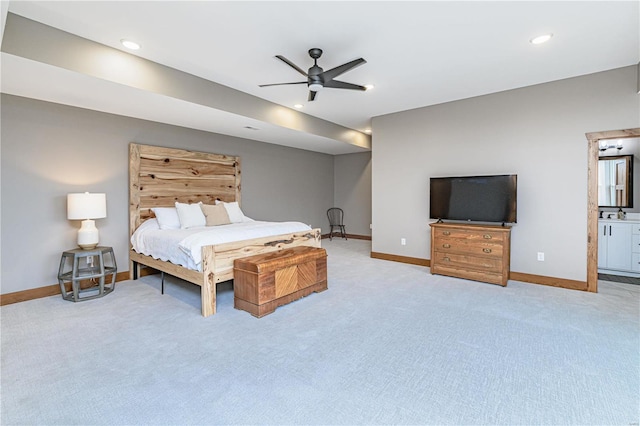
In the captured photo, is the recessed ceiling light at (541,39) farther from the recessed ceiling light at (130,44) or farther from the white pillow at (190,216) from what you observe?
the white pillow at (190,216)

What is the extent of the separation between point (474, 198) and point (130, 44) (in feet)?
14.7

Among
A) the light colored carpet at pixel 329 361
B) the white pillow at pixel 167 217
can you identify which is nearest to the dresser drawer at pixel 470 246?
the light colored carpet at pixel 329 361

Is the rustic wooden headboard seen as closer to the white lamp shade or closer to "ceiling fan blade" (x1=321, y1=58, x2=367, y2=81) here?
the white lamp shade

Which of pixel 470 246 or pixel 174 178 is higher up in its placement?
pixel 174 178

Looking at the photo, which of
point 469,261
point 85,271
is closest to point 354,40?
point 469,261

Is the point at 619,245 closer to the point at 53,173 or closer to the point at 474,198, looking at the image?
the point at 474,198

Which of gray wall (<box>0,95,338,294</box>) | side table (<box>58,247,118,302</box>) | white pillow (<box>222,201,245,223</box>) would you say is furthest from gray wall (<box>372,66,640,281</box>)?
side table (<box>58,247,118,302</box>)

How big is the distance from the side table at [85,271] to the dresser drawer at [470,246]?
437 centimetres

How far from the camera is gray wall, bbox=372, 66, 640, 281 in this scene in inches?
146

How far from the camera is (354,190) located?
26.4 ft

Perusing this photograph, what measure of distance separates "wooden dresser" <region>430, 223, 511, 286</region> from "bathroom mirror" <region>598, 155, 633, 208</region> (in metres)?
2.13

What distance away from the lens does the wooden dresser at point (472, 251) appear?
3.94 metres

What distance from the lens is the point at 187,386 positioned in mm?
1904

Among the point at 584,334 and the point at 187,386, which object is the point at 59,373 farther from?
the point at 584,334
